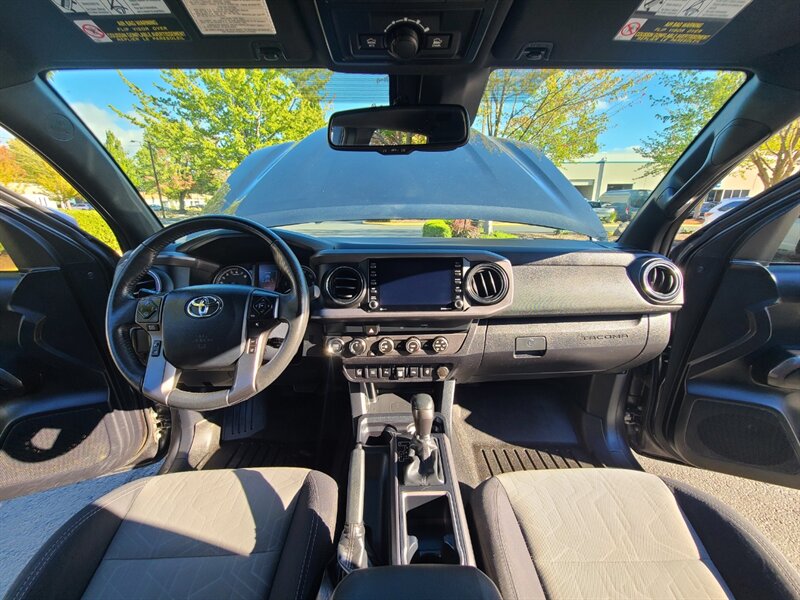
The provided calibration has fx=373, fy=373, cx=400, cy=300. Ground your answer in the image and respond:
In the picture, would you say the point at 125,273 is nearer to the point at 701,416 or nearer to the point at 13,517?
the point at 13,517

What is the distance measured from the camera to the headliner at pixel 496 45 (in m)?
1.30

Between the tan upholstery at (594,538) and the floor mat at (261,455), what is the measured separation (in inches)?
53.0

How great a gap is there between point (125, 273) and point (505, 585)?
183cm

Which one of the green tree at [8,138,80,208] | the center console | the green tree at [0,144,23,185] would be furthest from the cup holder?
the green tree at [0,144,23,185]

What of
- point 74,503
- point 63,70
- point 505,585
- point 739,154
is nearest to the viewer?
point 505,585

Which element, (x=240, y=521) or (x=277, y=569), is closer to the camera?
(x=277, y=569)

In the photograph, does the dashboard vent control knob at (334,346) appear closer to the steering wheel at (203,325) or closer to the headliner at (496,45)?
the steering wheel at (203,325)

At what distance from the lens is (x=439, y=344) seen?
1896 mm

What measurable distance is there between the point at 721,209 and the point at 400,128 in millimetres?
1844

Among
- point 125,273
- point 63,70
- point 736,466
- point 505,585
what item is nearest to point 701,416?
point 736,466

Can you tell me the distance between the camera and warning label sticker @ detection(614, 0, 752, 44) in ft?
4.16

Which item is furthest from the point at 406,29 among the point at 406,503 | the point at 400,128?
the point at 406,503

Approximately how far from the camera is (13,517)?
7.07 feet

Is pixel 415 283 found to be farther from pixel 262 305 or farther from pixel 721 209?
pixel 721 209
